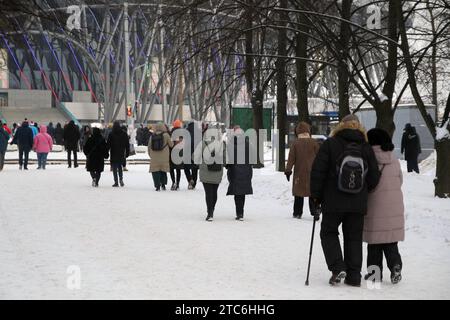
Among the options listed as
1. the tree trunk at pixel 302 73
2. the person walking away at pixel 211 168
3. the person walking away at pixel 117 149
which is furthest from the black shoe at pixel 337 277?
the tree trunk at pixel 302 73

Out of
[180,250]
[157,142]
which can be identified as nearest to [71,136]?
[157,142]

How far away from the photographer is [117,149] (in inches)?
807

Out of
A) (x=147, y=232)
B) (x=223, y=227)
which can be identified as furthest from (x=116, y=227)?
(x=223, y=227)

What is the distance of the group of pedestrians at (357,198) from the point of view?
7.39 metres

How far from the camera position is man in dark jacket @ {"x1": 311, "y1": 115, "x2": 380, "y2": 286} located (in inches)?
292

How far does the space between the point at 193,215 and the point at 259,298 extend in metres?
7.04

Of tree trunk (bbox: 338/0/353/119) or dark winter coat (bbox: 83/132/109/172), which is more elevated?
tree trunk (bbox: 338/0/353/119)

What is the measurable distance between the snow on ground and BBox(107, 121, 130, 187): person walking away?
2.89 metres

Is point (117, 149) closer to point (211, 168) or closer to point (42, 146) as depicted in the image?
point (211, 168)

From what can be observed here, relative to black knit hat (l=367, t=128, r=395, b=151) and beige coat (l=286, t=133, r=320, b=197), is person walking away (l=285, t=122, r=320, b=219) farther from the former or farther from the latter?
black knit hat (l=367, t=128, r=395, b=151)

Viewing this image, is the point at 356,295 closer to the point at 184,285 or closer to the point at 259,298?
the point at 259,298

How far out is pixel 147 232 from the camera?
1161 centimetres

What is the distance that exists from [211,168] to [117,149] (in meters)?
7.79

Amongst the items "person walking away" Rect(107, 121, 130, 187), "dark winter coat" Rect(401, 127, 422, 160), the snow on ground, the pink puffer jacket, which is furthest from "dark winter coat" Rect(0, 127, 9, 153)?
"dark winter coat" Rect(401, 127, 422, 160)
